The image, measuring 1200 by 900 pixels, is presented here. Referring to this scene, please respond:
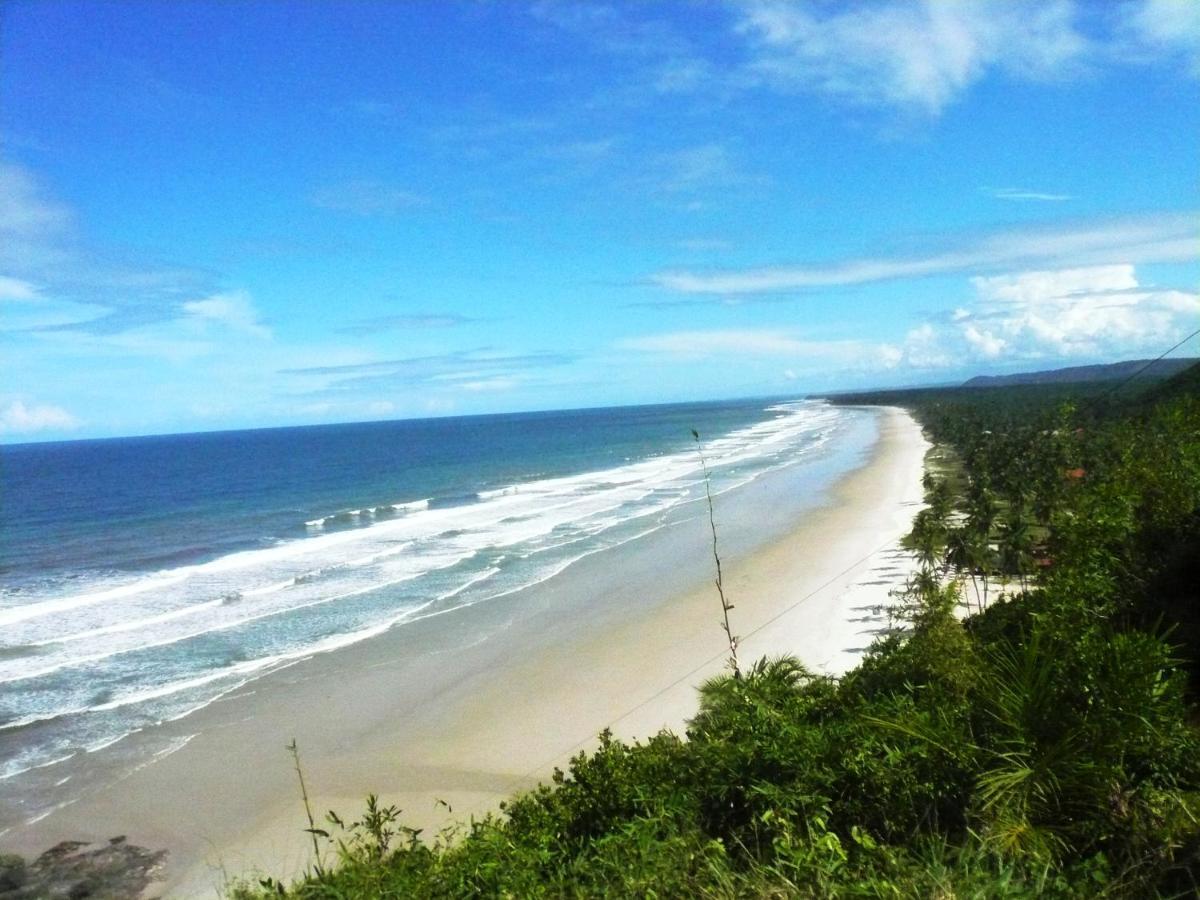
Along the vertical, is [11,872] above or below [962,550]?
below

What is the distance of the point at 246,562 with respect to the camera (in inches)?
1329

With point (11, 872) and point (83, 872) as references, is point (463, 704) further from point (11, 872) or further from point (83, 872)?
point (11, 872)

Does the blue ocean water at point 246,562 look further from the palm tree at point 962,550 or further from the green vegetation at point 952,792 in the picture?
the palm tree at point 962,550

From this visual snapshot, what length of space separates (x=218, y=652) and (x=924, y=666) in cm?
1737

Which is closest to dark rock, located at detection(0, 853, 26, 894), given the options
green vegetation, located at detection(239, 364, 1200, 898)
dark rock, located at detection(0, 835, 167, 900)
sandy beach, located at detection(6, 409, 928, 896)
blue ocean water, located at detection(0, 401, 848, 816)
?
dark rock, located at detection(0, 835, 167, 900)

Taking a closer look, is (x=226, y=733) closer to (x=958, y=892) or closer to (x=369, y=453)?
(x=958, y=892)

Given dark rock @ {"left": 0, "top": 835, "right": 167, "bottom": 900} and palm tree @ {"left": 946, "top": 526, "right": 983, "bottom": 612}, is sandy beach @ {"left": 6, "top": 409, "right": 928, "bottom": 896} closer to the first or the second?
dark rock @ {"left": 0, "top": 835, "right": 167, "bottom": 900}

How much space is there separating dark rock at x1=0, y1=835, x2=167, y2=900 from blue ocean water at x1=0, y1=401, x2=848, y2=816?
3.59m

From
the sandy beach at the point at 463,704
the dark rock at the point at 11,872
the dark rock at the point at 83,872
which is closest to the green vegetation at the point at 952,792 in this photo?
the sandy beach at the point at 463,704

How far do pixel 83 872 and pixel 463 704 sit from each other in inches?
294

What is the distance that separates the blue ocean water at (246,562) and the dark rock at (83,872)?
359 centimetres

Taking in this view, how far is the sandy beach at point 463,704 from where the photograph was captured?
1364 centimetres

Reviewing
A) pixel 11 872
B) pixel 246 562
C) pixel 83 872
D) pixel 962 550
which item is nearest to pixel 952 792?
pixel 83 872

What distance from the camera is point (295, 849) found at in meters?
12.8
